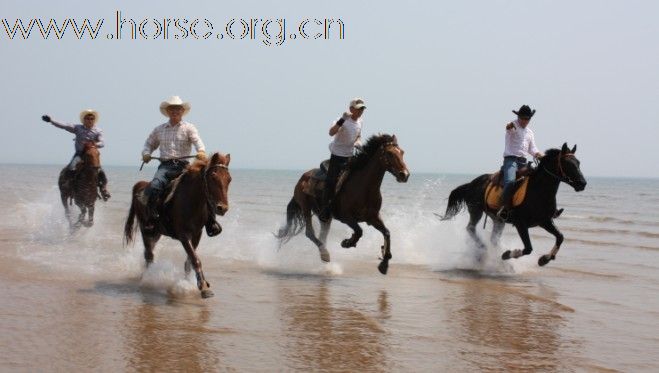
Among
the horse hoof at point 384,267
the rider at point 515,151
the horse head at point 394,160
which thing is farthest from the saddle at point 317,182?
the rider at point 515,151

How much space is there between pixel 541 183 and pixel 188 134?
6.08 meters

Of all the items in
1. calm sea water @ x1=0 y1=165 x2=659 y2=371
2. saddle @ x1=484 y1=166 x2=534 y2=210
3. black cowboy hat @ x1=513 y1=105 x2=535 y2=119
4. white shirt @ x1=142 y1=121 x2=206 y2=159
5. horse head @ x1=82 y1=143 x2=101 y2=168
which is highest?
black cowboy hat @ x1=513 y1=105 x2=535 y2=119

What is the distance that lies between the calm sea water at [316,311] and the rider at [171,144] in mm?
1112

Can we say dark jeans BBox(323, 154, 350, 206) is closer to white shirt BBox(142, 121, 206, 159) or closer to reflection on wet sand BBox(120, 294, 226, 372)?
white shirt BBox(142, 121, 206, 159)

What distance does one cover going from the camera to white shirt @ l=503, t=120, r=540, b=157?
42.3ft

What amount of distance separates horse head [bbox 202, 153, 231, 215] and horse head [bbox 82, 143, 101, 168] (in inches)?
295

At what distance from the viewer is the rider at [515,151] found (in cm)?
1270

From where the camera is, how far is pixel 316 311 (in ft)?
27.7

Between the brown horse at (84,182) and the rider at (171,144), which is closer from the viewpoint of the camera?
the rider at (171,144)

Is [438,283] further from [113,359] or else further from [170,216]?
[113,359]

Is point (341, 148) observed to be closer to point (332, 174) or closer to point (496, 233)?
point (332, 174)

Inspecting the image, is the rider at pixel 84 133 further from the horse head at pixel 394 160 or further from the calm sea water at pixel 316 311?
the horse head at pixel 394 160

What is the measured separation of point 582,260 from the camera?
52.0 ft

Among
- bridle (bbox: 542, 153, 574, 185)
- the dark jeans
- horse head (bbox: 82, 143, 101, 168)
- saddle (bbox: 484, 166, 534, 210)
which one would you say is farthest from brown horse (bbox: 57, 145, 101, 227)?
bridle (bbox: 542, 153, 574, 185)
